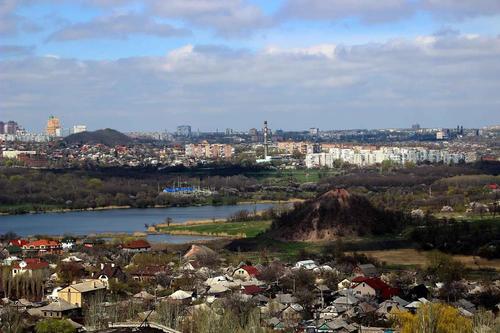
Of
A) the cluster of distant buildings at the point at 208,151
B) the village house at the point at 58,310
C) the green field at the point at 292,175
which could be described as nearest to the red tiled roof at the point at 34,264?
the village house at the point at 58,310

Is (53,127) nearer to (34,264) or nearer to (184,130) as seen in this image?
(184,130)

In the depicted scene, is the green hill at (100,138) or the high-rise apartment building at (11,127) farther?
the high-rise apartment building at (11,127)

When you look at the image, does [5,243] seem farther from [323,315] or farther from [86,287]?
[323,315]

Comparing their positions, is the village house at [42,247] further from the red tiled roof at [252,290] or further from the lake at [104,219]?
the red tiled roof at [252,290]

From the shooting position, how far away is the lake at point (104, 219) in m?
24.0

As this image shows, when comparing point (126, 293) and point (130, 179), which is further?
point (130, 179)

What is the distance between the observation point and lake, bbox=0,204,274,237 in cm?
2397

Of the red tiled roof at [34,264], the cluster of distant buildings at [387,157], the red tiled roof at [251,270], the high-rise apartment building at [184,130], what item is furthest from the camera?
the high-rise apartment building at [184,130]

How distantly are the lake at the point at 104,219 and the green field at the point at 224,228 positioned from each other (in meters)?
0.65

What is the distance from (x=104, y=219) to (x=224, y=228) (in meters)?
5.97

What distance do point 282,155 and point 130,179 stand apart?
21.8 m

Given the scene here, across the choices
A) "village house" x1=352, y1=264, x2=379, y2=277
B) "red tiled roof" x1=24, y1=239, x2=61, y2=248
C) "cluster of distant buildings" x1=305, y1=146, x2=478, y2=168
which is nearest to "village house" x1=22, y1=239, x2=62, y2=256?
"red tiled roof" x1=24, y1=239, x2=61, y2=248

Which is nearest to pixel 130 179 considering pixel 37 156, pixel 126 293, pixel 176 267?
pixel 37 156

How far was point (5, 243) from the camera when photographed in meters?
19.3
